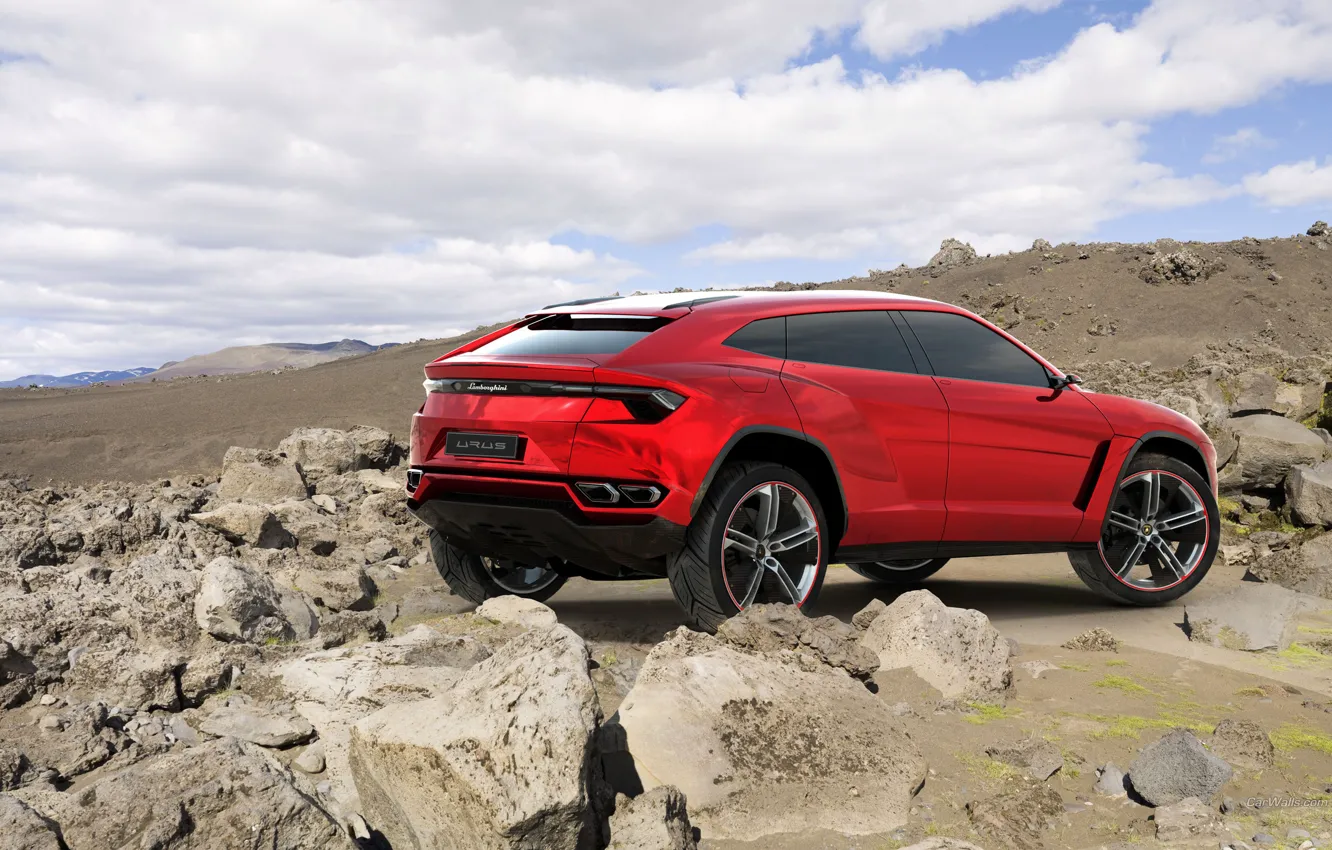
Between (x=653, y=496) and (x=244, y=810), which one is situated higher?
(x=653, y=496)

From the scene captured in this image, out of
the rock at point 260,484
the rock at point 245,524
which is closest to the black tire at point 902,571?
the rock at point 245,524

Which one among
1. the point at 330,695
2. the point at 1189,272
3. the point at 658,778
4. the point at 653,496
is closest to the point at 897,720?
the point at 658,778

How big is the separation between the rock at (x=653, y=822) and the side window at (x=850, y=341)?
292cm

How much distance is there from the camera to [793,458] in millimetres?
5922

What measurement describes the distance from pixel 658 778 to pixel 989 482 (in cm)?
342

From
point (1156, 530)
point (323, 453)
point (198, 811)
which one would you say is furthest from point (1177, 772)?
point (323, 453)

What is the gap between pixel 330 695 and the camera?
4594 millimetres

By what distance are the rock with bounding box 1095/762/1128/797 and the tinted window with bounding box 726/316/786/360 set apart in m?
2.55

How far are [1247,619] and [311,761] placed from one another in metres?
4.89

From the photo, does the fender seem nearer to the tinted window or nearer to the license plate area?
the tinted window

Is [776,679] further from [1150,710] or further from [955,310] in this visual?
[955,310]

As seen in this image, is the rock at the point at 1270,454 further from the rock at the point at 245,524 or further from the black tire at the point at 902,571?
the rock at the point at 245,524

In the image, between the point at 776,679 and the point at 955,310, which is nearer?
the point at 776,679

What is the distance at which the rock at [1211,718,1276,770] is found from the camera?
4344 mm
